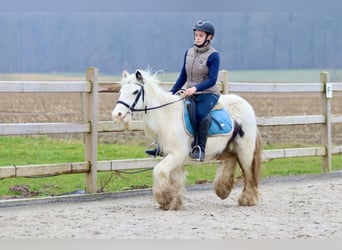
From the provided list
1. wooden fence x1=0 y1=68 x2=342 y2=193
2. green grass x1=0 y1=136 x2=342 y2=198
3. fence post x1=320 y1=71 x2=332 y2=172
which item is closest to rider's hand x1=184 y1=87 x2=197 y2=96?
wooden fence x1=0 y1=68 x2=342 y2=193

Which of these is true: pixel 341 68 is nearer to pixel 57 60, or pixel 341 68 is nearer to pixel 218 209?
pixel 57 60

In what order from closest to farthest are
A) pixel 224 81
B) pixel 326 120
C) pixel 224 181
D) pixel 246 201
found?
pixel 246 201 < pixel 224 181 < pixel 224 81 < pixel 326 120

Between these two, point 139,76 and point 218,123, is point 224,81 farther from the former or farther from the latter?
point 139,76

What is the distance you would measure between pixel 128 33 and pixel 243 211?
182ft

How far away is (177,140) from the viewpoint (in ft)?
28.9

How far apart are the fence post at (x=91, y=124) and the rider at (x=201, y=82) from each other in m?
1.12

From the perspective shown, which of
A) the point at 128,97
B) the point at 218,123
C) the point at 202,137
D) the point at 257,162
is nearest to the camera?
the point at 128,97

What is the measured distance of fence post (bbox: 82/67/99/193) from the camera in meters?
9.88

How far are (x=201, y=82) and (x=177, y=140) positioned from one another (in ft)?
2.26

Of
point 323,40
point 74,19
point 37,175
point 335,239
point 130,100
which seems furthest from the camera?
point 74,19

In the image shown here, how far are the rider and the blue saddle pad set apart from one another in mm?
63

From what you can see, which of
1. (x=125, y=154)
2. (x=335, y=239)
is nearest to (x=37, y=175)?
(x=335, y=239)

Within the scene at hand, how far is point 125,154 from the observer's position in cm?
1423

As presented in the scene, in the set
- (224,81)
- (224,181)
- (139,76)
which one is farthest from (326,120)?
(139,76)
